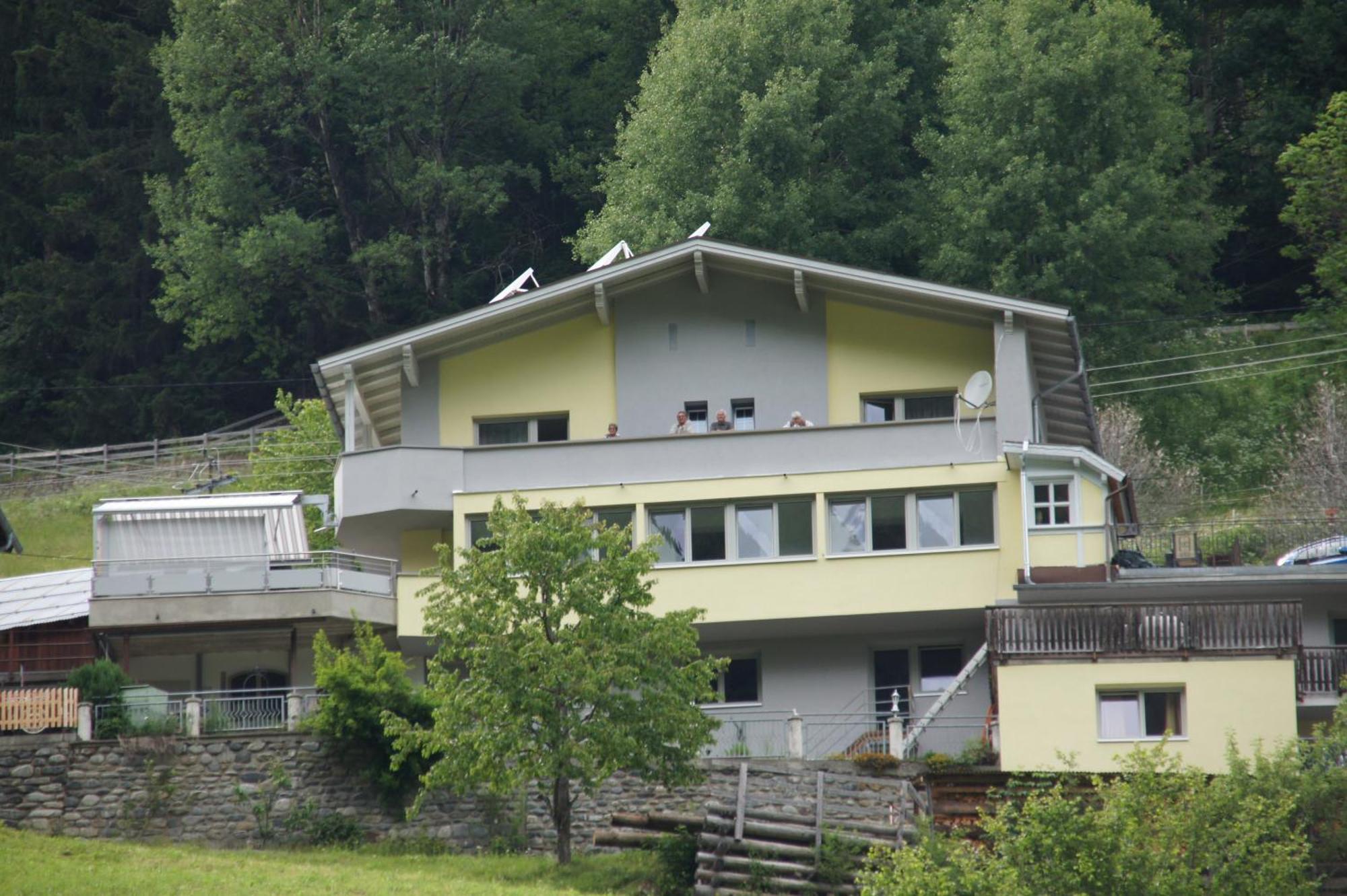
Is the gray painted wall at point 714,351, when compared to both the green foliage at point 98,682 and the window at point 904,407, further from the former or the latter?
the green foliage at point 98,682

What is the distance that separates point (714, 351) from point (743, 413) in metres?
1.40

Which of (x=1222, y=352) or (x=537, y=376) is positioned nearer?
(x=537, y=376)

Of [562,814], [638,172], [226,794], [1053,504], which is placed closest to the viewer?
[562,814]

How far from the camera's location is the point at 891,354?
43000 millimetres

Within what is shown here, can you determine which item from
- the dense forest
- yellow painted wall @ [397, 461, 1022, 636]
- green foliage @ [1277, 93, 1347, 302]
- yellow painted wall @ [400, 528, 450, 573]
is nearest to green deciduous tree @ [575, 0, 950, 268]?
the dense forest

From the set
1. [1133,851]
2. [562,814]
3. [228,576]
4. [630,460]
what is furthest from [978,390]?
[228,576]

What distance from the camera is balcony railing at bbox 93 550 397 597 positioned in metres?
40.8

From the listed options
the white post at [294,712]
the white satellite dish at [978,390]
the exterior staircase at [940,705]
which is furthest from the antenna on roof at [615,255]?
the exterior staircase at [940,705]

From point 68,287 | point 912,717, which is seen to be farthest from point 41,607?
point 68,287

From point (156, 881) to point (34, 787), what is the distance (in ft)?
20.7

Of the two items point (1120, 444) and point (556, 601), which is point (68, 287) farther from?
point (556, 601)

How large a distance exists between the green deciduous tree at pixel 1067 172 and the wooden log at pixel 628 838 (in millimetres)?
28352

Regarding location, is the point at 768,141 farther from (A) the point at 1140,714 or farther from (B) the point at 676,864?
(B) the point at 676,864

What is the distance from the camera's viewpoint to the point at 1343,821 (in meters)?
31.9
